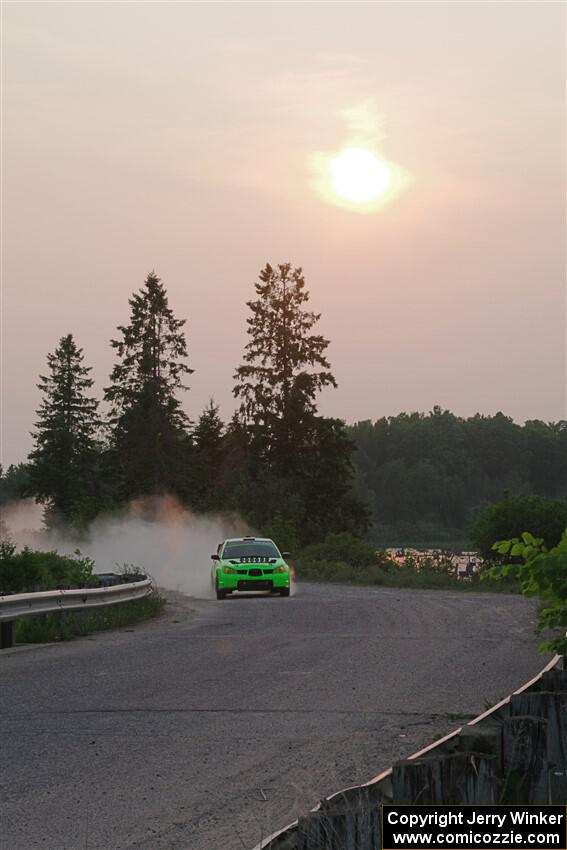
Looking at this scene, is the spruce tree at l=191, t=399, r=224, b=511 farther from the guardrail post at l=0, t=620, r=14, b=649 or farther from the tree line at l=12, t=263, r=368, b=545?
the guardrail post at l=0, t=620, r=14, b=649

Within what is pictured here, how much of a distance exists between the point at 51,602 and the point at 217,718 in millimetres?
9342

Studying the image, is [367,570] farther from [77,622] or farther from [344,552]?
[77,622]

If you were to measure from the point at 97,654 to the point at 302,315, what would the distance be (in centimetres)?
7485

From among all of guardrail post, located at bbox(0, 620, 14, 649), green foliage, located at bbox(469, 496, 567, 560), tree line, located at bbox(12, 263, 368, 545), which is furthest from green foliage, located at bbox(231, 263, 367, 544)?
guardrail post, located at bbox(0, 620, 14, 649)

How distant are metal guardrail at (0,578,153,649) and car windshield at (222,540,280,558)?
990 cm


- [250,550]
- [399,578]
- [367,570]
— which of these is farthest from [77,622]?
[367,570]

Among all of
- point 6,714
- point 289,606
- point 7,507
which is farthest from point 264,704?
point 7,507

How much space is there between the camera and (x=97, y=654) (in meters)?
17.5

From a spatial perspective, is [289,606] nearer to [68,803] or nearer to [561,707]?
[68,803]

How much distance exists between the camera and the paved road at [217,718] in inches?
294

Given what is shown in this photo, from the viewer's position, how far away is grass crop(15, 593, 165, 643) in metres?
20.2

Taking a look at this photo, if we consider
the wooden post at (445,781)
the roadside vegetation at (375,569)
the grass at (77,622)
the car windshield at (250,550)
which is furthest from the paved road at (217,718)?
the roadside vegetation at (375,569)

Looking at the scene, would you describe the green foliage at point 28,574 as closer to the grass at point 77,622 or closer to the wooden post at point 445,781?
the grass at point 77,622

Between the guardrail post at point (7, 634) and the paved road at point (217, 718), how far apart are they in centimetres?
63
